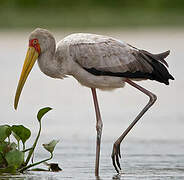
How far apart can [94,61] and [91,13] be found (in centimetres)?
2739

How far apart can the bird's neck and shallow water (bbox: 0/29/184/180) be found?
113cm

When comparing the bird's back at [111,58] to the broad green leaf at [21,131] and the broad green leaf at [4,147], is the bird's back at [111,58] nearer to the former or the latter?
the broad green leaf at [21,131]

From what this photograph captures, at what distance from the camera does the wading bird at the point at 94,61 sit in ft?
35.0

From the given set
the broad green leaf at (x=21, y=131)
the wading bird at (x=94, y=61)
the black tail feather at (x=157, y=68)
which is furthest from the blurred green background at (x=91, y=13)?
the broad green leaf at (x=21, y=131)

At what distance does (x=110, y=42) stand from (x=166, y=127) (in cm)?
356

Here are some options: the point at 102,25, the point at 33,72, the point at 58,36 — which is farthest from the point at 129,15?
the point at 33,72

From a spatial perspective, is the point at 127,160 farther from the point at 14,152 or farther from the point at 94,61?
the point at 14,152

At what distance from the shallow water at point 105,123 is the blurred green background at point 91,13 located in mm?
10925

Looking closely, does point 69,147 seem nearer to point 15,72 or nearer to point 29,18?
point 15,72

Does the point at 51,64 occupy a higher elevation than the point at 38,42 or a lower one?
lower

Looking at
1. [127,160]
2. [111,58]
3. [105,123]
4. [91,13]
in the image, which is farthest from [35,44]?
[91,13]

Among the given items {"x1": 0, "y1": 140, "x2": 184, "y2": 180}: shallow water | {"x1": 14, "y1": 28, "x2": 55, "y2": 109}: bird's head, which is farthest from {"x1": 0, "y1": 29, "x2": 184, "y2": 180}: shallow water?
{"x1": 14, "y1": 28, "x2": 55, "y2": 109}: bird's head

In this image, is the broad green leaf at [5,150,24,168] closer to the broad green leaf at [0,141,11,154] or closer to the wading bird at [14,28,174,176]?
the broad green leaf at [0,141,11,154]

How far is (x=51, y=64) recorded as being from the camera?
424 inches
